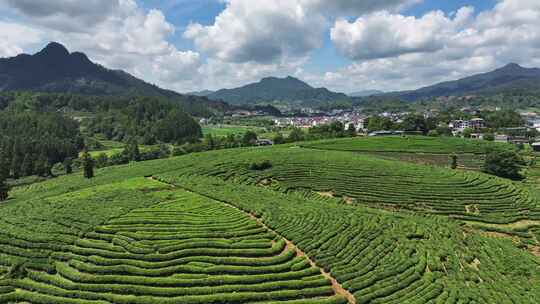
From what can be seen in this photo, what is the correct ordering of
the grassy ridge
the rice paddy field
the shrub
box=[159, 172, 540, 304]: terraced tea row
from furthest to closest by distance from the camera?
the grassy ridge, the shrub, box=[159, 172, 540, 304]: terraced tea row, the rice paddy field

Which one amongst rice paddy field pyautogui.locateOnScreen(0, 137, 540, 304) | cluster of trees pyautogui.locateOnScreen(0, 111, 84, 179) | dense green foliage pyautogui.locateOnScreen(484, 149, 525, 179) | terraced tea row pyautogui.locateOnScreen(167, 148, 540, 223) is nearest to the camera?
Result: rice paddy field pyautogui.locateOnScreen(0, 137, 540, 304)

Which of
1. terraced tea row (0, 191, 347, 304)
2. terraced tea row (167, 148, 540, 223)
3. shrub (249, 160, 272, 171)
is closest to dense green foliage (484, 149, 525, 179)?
terraced tea row (167, 148, 540, 223)

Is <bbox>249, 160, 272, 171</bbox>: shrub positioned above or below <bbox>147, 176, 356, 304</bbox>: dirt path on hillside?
above

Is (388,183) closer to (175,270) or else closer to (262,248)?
(262,248)

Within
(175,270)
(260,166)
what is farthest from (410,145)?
(175,270)

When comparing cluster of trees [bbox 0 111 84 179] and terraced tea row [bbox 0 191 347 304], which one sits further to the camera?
cluster of trees [bbox 0 111 84 179]

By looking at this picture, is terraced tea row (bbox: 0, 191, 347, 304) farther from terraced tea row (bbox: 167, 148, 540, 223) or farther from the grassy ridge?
the grassy ridge

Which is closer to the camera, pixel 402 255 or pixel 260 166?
pixel 402 255
